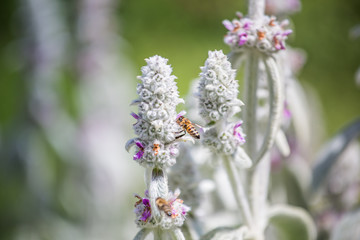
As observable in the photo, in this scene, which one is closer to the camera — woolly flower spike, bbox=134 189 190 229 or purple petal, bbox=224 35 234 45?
woolly flower spike, bbox=134 189 190 229

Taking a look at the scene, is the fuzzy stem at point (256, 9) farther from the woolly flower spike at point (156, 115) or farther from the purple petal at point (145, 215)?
the purple petal at point (145, 215)

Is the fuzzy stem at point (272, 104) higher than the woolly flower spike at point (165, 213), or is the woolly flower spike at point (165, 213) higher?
the fuzzy stem at point (272, 104)

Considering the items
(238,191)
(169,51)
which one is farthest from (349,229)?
Answer: (169,51)

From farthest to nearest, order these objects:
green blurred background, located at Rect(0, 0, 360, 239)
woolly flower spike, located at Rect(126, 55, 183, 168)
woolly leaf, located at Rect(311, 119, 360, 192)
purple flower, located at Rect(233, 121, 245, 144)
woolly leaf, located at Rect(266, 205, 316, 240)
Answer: green blurred background, located at Rect(0, 0, 360, 239), woolly leaf, located at Rect(311, 119, 360, 192), woolly leaf, located at Rect(266, 205, 316, 240), purple flower, located at Rect(233, 121, 245, 144), woolly flower spike, located at Rect(126, 55, 183, 168)

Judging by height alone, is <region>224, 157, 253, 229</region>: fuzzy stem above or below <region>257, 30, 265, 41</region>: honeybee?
below

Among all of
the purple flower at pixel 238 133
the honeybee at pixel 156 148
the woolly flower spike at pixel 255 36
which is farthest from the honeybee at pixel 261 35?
the honeybee at pixel 156 148

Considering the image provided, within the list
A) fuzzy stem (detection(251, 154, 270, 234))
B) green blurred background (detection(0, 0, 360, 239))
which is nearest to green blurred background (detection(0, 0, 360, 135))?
green blurred background (detection(0, 0, 360, 239))

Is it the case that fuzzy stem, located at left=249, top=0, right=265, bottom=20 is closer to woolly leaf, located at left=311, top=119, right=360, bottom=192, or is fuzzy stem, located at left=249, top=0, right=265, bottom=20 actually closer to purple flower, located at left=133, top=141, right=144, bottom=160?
purple flower, located at left=133, top=141, right=144, bottom=160
